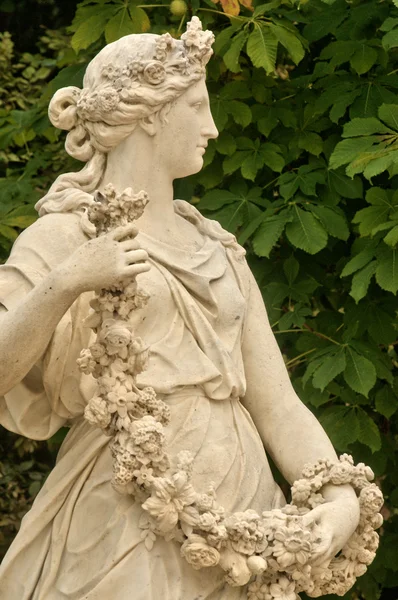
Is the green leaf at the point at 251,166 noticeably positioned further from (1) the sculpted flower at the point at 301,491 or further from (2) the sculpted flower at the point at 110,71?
(1) the sculpted flower at the point at 301,491

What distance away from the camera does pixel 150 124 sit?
303 inches

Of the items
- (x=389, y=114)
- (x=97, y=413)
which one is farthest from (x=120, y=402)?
(x=389, y=114)

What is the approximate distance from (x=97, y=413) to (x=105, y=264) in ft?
1.61

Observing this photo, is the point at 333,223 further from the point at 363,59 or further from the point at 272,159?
the point at 363,59

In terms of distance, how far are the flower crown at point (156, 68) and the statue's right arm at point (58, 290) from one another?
637mm

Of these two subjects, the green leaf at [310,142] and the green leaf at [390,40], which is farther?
the green leaf at [310,142]

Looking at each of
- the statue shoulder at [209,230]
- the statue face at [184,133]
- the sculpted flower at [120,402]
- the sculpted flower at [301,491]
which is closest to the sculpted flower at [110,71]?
the statue face at [184,133]

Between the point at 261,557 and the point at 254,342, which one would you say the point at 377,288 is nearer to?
the point at 254,342

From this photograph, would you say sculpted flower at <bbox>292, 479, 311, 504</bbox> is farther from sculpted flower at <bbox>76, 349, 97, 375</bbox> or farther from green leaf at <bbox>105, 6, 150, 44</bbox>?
green leaf at <bbox>105, 6, 150, 44</bbox>

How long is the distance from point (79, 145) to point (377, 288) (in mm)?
3142

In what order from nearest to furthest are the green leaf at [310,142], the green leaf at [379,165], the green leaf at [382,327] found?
1. the green leaf at [379,165]
2. the green leaf at [382,327]
3. the green leaf at [310,142]

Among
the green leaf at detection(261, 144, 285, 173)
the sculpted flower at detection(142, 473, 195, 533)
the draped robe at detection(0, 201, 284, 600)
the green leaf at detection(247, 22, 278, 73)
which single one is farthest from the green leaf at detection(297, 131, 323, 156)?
the sculpted flower at detection(142, 473, 195, 533)

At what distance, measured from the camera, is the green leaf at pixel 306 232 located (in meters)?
10.2

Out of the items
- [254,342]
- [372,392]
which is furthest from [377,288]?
[254,342]
